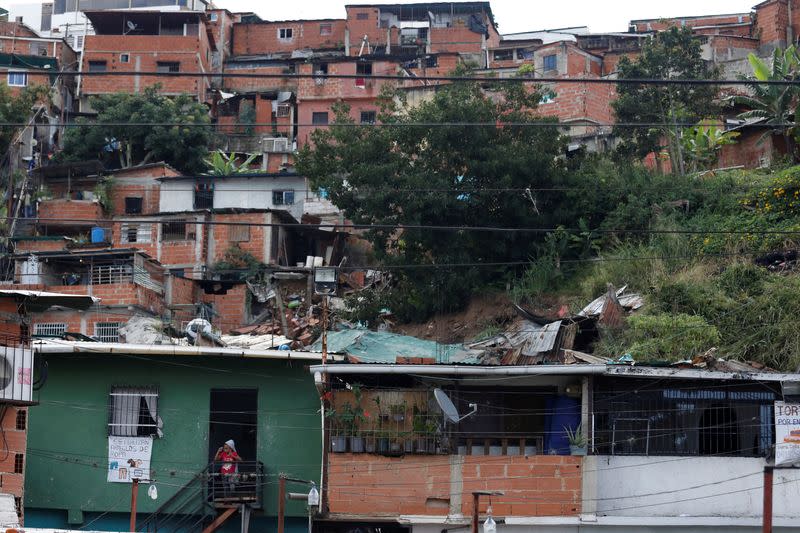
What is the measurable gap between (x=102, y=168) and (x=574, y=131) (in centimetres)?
1810

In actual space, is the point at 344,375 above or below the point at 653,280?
below

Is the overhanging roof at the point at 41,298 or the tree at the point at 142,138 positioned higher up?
the tree at the point at 142,138

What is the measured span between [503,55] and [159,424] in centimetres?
4247

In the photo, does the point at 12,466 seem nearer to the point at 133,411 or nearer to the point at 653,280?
the point at 133,411

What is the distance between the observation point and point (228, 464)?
23.5 meters

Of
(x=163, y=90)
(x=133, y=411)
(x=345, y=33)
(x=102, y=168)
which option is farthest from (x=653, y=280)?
(x=345, y=33)

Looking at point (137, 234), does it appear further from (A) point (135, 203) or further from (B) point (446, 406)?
(B) point (446, 406)

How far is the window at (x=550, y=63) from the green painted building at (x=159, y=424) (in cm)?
3151

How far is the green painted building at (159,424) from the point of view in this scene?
24.0 meters

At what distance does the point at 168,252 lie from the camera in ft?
135

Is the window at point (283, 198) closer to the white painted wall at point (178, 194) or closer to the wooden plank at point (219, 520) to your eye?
the white painted wall at point (178, 194)

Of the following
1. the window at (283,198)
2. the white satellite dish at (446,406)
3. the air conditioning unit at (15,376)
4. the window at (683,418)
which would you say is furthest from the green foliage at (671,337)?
the window at (283,198)

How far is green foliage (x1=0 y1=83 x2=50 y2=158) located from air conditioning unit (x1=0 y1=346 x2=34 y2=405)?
1009 inches

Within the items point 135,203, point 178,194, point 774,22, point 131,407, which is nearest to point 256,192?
point 178,194
